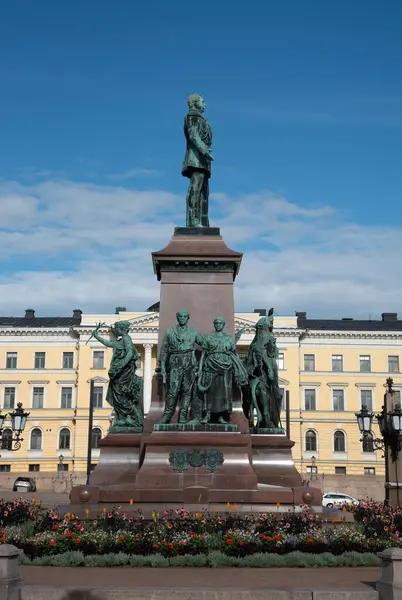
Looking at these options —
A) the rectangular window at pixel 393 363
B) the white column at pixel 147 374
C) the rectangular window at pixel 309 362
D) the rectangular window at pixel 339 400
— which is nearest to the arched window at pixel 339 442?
the rectangular window at pixel 339 400

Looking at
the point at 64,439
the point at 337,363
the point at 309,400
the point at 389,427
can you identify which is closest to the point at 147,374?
the point at 64,439

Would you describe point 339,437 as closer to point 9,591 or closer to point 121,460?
point 121,460

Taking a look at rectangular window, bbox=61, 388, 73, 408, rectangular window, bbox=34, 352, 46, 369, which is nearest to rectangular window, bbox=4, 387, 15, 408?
rectangular window, bbox=34, 352, 46, 369

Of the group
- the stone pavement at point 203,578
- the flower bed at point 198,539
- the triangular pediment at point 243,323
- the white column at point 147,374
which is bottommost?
the stone pavement at point 203,578

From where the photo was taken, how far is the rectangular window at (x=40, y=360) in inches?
3081

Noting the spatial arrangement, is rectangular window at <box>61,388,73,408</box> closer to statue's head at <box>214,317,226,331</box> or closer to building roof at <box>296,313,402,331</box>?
building roof at <box>296,313,402,331</box>

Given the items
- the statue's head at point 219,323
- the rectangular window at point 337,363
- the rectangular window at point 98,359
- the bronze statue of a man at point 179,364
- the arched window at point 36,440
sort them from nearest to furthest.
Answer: the bronze statue of a man at point 179,364, the statue's head at point 219,323, the arched window at point 36,440, the rectangular window at point 98,359, the rectangular window at point 337,363

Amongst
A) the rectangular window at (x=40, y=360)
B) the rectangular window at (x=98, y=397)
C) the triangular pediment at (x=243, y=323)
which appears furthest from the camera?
the rectangular window at (x=40, y=360)

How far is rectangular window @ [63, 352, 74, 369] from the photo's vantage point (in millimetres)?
78750

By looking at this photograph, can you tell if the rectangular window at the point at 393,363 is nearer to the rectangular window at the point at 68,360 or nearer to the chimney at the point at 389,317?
the chimney at the point at 389,317

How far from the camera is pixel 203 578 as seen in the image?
32.9 feet

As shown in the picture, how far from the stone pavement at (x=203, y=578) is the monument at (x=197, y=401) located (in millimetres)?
3778

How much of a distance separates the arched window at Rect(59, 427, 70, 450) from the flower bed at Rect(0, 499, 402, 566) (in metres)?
64.8

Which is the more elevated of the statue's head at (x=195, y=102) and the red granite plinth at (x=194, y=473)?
the statue's head at (x=195, y=102)
